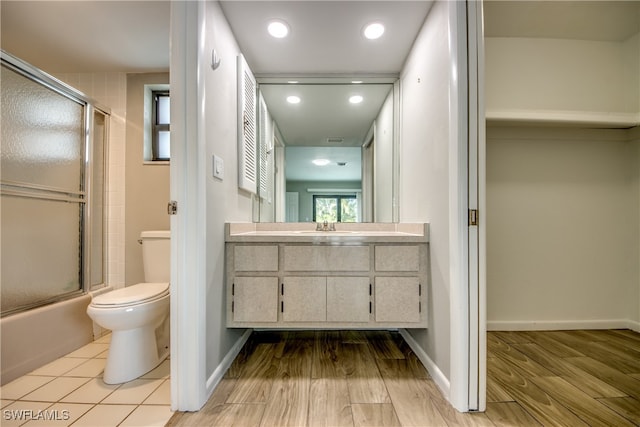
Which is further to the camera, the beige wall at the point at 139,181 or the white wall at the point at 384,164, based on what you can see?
the beige wall at the point at 139,181

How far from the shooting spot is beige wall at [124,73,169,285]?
2326 mm

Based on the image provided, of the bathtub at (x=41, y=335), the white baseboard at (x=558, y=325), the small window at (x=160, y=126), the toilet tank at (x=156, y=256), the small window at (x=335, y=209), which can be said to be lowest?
the white baseboard at (x=558, y=325)

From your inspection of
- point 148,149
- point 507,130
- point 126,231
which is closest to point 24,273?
point 126,231

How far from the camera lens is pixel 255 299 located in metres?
1.59

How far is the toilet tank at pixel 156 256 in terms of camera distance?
76.1 inches

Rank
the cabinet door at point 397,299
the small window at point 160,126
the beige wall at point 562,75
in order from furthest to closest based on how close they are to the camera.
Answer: the small window at point 160,126
the beige wall at point 562,75
the cabinet door at point 397,299

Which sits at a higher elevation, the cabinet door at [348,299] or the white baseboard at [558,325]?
the cabinet door at [348,299]

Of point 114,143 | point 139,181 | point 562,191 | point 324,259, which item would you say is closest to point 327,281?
point 324,259

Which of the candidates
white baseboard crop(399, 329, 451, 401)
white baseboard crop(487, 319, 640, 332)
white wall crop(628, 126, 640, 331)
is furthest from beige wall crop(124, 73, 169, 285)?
white wall crop(628, 126, 640, 331)

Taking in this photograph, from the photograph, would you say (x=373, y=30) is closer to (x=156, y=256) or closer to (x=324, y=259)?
(x=324, y=259)

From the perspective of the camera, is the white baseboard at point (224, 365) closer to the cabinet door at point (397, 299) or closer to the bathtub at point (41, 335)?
the cabinet door at point (397, 299)

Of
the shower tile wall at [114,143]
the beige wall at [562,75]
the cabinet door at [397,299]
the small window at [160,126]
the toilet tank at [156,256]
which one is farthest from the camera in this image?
the small window at [160,126]

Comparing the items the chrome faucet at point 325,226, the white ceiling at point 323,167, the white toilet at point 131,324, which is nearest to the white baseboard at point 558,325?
the chrome faucet at point 325,226

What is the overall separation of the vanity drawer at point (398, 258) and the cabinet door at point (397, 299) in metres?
0.06
